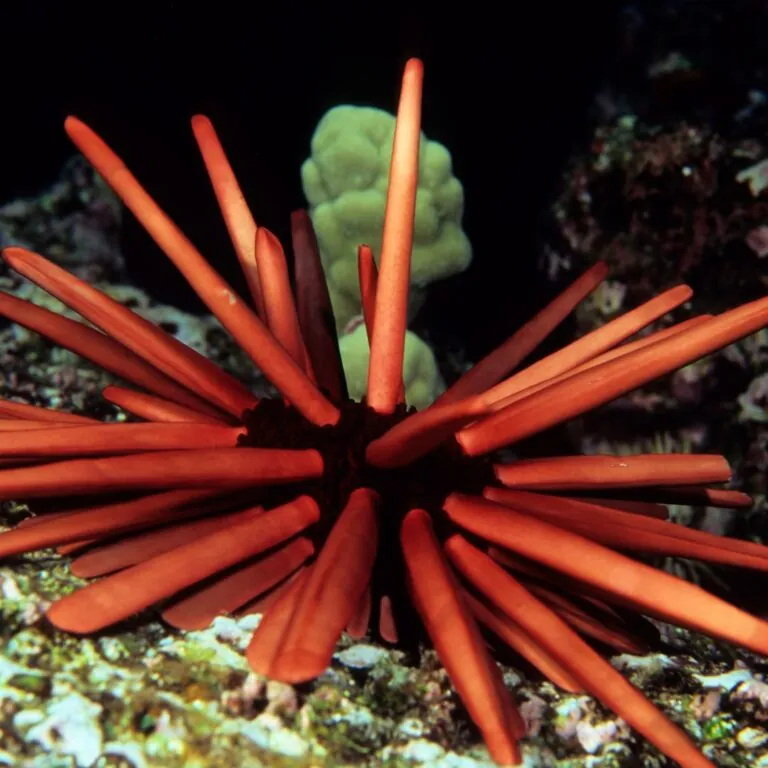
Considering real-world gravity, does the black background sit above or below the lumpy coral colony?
above

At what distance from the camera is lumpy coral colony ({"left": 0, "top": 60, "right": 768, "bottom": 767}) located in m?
1.32

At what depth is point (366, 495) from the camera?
1615mm

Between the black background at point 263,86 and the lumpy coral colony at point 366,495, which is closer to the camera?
the lumpy coral colony at point 366,495

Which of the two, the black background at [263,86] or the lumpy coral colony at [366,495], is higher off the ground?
the black background at [263,86]

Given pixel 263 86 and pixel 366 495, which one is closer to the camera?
pixel 366 495

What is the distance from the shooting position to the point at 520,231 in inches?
206

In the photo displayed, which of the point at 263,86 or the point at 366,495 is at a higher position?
the point at 263,86

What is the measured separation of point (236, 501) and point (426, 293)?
7.80ft

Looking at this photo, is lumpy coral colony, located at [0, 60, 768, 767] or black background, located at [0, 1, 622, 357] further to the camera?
black background, located at [0, 1, 622, 357]

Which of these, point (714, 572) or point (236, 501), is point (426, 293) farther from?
point (236, 501)

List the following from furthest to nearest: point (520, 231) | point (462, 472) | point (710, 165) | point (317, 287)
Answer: point (520, 231) < point (710, 165) < point (317, 287) < point (462, 472)

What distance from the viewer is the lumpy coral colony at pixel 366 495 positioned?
52.1 inches

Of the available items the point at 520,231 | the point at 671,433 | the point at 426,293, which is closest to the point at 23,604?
the point at 426,293

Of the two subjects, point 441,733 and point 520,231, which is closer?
point 441,733
